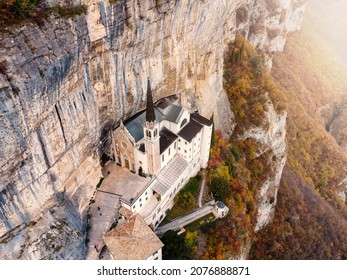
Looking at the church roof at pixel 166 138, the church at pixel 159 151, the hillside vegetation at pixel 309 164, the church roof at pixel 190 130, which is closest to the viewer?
the church at pixel 159 151

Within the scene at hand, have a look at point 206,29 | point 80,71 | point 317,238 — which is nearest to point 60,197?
point 80,71

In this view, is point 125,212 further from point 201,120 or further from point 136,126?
point 201,120

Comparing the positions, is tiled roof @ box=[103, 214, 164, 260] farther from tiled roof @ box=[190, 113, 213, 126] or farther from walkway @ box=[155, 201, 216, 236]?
tiled roof @ box=[190, 113, 213, 126]

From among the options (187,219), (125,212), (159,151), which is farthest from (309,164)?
(125,212)

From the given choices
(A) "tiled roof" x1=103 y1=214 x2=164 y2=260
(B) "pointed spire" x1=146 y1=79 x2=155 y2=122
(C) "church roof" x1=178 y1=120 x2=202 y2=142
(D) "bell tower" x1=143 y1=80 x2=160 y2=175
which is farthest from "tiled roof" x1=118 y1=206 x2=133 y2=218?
(C) "church roof" x1=178 y1=120 x2=202 y2=142

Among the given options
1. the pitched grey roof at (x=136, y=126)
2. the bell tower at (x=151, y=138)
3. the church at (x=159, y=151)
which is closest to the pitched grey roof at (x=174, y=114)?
the church at (x=159, y=151)

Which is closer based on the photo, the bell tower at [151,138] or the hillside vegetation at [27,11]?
the hillside vegetation at [27,11]

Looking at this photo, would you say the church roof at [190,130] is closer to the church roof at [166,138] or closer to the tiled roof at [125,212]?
the church roof at [166,138]

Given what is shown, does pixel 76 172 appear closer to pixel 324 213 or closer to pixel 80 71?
pixel 80 71
